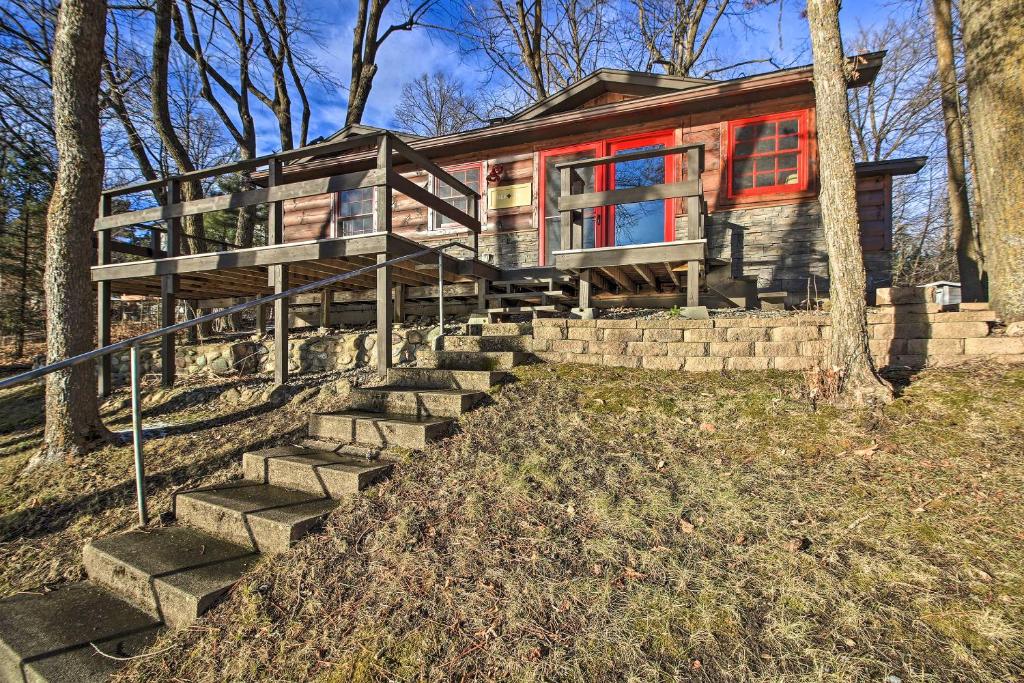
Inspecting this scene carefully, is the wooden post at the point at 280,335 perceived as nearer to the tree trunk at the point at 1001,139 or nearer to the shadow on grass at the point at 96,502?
the shadow on grass at the point at 96,502

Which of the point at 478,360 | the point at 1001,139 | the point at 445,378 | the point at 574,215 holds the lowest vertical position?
the point at 445,378

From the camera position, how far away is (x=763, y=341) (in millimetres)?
4316

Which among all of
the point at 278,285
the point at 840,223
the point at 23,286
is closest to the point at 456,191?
the point at 278,285

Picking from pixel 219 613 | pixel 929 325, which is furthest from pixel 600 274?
pixel 219 613

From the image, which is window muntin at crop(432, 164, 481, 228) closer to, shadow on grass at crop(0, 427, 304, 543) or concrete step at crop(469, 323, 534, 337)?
concrete step at crop(469, 323, 534, 337)

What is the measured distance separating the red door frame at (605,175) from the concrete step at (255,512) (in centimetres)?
661

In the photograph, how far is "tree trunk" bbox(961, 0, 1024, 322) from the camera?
13.3 feet

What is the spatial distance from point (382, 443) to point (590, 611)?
2018 mm

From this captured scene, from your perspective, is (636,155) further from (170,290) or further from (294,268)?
(170,290)

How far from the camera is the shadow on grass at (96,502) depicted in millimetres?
3549

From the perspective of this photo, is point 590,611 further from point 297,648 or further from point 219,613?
point 219,613

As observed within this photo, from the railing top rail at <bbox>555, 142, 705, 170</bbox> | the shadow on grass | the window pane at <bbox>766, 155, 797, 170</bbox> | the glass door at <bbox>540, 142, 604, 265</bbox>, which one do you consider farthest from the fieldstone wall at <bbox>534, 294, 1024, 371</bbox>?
the glass door at <bbox>540, 142, 604, 265</bbox>

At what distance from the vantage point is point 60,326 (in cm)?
475

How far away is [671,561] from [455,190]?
8.40 m
